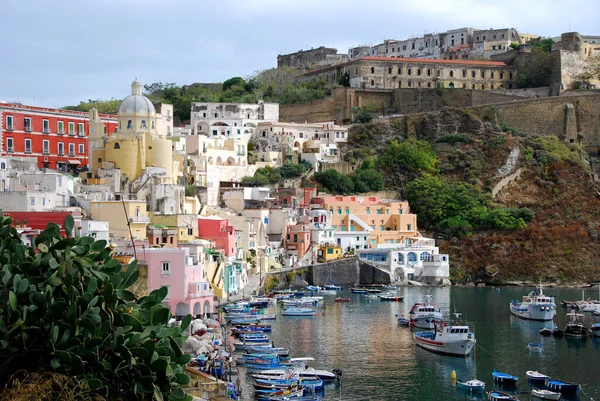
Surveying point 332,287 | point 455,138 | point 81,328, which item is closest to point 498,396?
point 81,328

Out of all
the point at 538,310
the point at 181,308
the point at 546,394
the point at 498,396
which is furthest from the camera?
the point at 538,310

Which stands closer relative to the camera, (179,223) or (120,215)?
(120,215)

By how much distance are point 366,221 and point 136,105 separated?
1969cm

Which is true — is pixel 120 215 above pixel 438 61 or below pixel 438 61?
below

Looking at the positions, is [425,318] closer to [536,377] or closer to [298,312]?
[298,312]

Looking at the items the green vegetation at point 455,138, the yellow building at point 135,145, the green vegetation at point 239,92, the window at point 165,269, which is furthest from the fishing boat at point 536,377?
the green vegetation at point 239,92

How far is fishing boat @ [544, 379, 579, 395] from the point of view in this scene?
3183cm

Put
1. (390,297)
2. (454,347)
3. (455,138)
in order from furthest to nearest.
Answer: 1. (455,138)
2. (390,297)
3. (454,347)

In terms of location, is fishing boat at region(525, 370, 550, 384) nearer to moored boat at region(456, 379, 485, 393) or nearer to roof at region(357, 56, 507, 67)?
moored boat at region(456, 379, 485, 393)

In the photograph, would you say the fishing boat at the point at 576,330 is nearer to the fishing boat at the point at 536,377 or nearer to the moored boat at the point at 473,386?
the fishing boat at the point at 536,377

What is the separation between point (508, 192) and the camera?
73.7 metres

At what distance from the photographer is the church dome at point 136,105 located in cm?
5797

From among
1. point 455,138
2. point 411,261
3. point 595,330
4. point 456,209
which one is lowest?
point 595,330

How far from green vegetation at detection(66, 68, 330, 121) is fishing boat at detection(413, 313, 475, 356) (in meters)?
44.4
